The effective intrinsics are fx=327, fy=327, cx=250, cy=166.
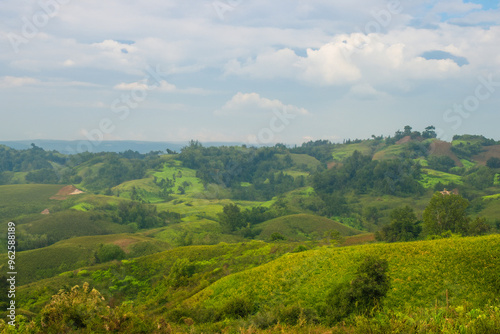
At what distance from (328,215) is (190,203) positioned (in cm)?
5209

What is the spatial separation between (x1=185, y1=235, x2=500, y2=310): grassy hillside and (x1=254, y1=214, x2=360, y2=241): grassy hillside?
177ft

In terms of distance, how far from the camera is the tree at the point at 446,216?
1578 inches

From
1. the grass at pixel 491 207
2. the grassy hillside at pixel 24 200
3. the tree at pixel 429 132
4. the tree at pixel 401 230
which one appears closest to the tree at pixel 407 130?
the tree at pixel 429 132

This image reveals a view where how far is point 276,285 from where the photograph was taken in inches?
760

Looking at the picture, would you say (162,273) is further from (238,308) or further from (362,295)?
(362,295)

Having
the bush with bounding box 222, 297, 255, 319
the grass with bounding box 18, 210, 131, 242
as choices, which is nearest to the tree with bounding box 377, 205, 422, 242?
the bush with bounding box 222, 297, 255, 319

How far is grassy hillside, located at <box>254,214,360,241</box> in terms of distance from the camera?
3002 inches

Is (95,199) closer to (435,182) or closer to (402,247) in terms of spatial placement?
(402,247)

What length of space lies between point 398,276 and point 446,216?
29.9 meters

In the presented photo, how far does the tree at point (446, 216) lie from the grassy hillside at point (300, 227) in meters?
33.9

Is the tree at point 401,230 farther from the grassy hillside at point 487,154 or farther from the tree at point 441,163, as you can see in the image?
the grassy hillside at point 487,154

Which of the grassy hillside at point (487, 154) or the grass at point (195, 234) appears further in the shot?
the grassy hillside at point (487, 154)

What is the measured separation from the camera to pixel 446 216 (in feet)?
133

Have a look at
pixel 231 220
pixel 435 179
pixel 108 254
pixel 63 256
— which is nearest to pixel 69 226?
pixel 63 256
